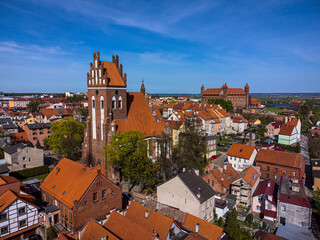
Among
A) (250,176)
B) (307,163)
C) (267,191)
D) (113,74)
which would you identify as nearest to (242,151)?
(250,176)

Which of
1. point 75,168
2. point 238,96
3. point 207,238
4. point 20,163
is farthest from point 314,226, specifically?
point 238,96

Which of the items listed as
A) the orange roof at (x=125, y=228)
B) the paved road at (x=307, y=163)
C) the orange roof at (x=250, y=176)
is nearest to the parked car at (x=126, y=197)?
the orange roof at (x=125, y=228)

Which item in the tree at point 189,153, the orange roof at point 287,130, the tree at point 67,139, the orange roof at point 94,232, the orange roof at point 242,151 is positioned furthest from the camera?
the orange roof at point 287,130

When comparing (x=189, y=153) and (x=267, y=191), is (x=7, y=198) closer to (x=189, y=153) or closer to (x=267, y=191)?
(x=189, y=153)

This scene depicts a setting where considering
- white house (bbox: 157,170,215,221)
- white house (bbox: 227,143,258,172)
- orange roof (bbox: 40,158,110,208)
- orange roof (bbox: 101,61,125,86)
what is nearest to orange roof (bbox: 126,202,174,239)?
orange roof (bbox: 40,158,110,208)

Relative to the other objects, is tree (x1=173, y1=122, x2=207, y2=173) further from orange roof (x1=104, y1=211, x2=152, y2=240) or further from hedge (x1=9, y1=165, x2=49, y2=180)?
hedge (x1=9, y1=165, x2=49, y2=180)

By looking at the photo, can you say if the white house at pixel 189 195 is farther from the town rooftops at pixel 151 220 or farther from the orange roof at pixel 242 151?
the orange roof at pixel 242 151

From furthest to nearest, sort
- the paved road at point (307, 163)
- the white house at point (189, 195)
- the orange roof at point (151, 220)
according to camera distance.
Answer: the paved road at point (307, 163), the white house at point (189, 195), the orange roof at point (151, 220)
